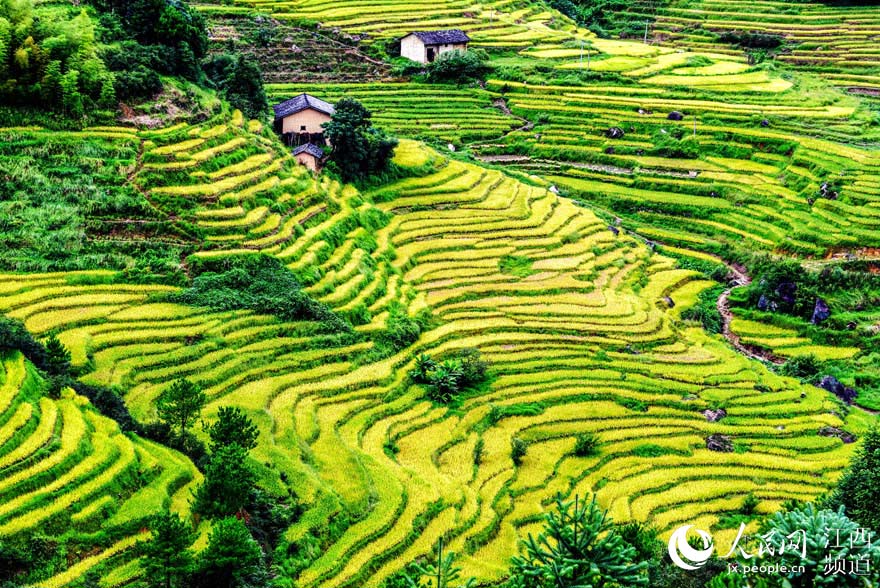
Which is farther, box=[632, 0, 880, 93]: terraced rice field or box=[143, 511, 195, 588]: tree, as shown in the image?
box=[632, 0, 880, 93]: terraced rice field

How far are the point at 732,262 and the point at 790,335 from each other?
6.08 m

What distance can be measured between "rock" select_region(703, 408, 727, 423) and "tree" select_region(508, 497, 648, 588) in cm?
1368

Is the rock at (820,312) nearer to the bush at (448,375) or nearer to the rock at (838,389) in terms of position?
the rock at (838,389)

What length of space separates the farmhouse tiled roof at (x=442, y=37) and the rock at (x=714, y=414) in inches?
1405

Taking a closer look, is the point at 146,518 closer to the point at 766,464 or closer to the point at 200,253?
the point at 200,253

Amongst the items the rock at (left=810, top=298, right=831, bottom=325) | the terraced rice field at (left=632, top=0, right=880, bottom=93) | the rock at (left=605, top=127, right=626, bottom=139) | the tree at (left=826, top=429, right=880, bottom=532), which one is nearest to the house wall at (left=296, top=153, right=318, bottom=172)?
the rock at (left=605, top=127, right=626, bottom=139)

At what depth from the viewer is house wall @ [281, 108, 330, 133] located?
4181 centimetres

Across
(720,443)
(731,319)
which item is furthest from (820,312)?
(720,443)

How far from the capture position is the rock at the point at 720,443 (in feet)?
91.4

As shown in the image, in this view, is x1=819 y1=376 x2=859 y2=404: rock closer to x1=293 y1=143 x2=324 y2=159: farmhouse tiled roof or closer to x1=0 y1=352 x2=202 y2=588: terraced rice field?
x1=293 y1=143 x2=324 y2=159: farmhouse tiled roof

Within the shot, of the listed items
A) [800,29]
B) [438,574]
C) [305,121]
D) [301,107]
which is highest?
[800,29]

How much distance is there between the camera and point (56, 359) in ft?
74.5

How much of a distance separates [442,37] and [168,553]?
4821cm

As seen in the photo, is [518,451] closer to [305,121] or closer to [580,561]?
[580,561]
